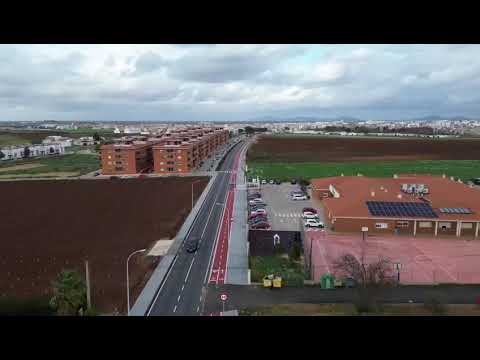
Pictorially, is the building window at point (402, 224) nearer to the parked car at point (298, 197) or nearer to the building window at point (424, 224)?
the building window at point (424, 224)

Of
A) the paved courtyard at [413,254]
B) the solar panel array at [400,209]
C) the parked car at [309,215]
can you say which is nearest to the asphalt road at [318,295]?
the paved courtyard at [413,254]

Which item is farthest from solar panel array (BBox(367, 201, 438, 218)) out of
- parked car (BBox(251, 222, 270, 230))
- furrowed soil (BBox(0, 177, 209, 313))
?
furrowed soil (BBox(0, 177, 209, 313))

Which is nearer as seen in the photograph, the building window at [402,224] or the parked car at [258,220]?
the building window at [402,224]

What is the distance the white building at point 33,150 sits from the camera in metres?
65.5

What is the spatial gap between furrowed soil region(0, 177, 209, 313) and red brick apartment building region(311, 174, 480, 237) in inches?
411

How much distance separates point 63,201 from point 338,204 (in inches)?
890

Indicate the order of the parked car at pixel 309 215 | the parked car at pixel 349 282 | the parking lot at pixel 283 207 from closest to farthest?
the parked car at pixel 349 282
the parking lot at pixel 283 207
the parked car at pixel 309 215

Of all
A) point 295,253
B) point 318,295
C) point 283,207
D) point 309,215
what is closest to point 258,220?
point 309,215

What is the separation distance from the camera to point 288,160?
193 ft

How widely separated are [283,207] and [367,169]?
25362mm

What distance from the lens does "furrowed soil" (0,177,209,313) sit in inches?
591

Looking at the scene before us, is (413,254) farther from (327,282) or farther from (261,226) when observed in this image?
(261,226)

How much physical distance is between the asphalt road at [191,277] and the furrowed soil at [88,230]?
113 centimetres

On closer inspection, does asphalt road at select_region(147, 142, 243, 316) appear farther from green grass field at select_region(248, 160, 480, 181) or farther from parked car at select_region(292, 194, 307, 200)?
green grass field at select_region(248, 160, 480, 181)
